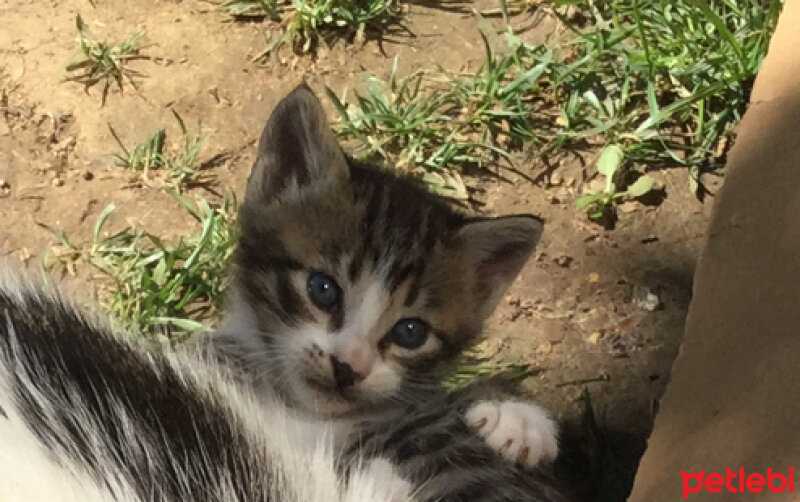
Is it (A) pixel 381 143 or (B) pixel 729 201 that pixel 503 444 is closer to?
(B) pixel 729 201

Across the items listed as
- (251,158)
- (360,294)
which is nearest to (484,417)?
(360,294)

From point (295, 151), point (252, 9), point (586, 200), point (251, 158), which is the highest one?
point (252, 9)

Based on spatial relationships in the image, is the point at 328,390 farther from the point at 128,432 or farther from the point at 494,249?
the point at 128,432

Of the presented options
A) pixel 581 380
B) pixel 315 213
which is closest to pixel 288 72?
pixel 315 213

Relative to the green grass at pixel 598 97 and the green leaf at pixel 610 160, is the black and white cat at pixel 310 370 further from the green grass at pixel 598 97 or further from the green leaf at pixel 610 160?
the green leaf at pixel 610 160

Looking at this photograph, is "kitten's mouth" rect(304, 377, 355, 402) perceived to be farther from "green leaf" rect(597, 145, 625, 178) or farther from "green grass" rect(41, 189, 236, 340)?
"green leaf" rect(597, 145, 625, 178)

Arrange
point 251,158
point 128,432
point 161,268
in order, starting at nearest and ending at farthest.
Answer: point 128,432
point 161,268
point 251,158

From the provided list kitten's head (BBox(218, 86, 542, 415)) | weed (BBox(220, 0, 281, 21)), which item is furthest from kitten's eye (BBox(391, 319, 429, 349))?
weed (BBox(220, 0, 281, 21))
